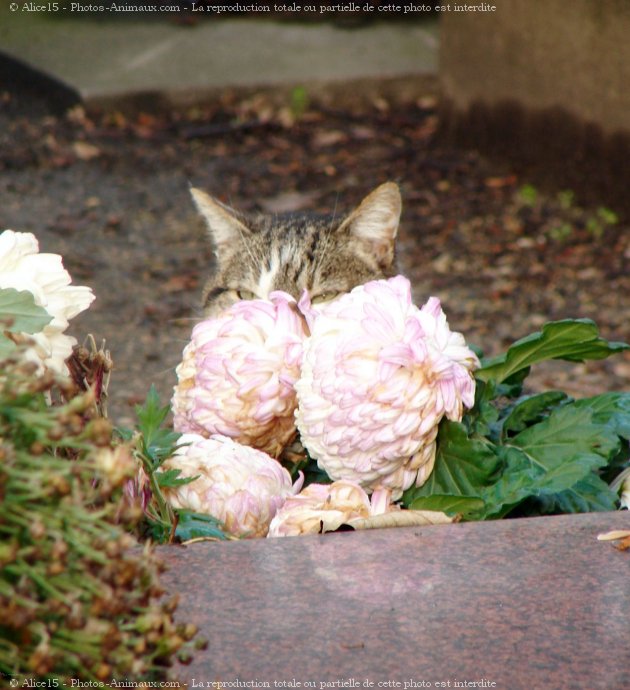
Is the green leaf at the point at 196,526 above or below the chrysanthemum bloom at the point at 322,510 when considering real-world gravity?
below

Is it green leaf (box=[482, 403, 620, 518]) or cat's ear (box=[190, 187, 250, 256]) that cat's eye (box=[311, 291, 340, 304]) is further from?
green leaf (box=[482, 403, 620, 518])

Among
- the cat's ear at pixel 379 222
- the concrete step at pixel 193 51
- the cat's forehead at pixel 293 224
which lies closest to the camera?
the cat's ear at pixel 379 222

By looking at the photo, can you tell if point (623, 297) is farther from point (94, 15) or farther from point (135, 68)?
point (94, 15)

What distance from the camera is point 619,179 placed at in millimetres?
5695

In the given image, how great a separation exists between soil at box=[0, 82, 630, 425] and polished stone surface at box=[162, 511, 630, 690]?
325cm

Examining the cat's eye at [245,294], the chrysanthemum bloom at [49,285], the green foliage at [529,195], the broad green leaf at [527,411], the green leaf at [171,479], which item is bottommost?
the green foliage at [529,195]

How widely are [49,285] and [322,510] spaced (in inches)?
17.7

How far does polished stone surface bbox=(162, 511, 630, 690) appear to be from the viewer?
3.60 feet

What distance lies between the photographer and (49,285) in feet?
3.84

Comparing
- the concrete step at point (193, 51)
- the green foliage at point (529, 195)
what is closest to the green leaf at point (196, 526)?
the green foliage at point (529, 195)

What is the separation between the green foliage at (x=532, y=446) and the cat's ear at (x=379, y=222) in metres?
0.97

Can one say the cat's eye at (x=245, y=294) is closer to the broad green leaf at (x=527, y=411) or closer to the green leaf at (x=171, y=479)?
the broad green leaf at (x=527, y=411)

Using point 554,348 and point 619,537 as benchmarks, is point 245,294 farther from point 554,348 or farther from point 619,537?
point 619,537

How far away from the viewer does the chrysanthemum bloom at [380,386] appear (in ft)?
4.33
